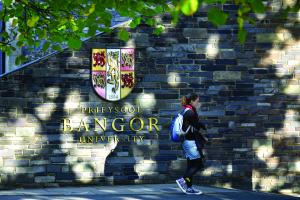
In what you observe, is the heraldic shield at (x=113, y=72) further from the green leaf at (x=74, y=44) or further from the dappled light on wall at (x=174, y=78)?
the green leaf at (x=74, y=44)

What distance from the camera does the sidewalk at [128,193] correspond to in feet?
36.4

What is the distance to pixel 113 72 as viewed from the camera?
13023mm

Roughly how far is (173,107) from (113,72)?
1.32 meters

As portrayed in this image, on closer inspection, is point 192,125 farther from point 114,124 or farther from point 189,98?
point 114,124

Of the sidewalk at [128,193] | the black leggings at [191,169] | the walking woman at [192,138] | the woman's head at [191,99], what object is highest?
the woman's head at [191,99]

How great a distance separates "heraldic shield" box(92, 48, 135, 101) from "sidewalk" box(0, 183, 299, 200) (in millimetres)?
1770

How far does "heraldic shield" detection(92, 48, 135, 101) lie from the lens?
12.9 meters

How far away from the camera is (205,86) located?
13.3 m

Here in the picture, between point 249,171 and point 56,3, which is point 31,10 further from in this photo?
point 249,171

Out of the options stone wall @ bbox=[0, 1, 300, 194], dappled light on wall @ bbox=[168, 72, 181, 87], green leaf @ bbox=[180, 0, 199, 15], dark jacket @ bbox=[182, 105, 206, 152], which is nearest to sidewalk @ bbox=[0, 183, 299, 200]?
stone wall @ bbox=[0, 1, 300, 194]

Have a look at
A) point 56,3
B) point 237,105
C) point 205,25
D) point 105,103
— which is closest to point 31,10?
point 56,3

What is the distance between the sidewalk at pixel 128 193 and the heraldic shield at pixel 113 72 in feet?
5.81

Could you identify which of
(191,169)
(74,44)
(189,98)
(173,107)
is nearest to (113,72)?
(173,107)

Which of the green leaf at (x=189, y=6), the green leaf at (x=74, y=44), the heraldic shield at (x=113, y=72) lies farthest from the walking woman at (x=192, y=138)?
the green leaf at (x=189, y=6)
